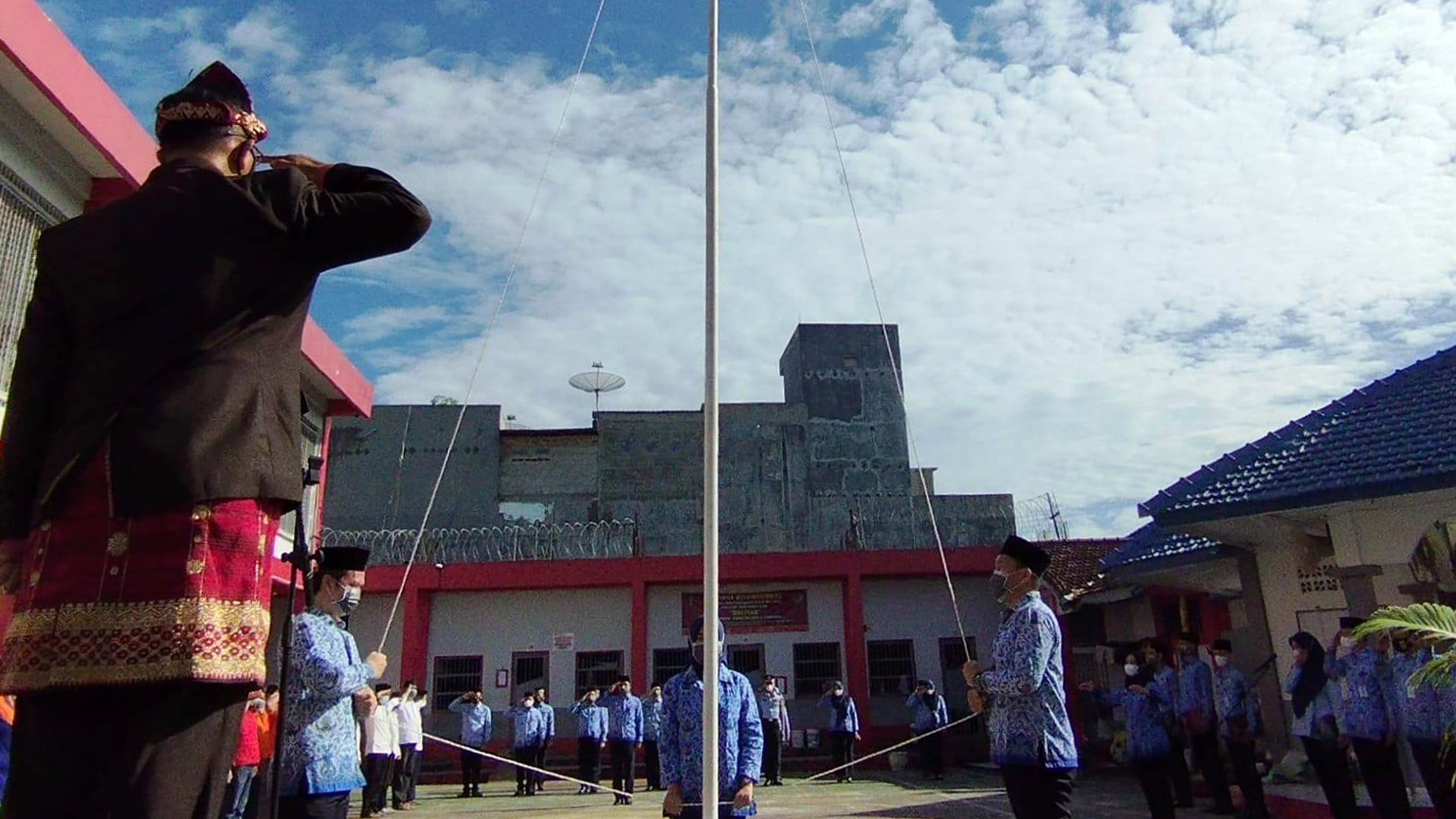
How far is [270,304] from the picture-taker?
1826 millimetres

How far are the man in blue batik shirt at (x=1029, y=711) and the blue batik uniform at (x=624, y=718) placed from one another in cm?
1241

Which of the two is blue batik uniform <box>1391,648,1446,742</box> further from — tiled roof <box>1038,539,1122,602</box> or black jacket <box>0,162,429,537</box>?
black jacket <box>0,162,429,537</box>

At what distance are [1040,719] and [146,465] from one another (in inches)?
161

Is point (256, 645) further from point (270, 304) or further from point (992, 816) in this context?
point (992, 816)

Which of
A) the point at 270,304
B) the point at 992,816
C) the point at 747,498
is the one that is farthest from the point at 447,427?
the point at 270,304

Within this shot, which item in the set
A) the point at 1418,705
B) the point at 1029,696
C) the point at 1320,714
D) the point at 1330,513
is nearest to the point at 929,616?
the point at 1330,513

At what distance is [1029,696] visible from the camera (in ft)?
15.6

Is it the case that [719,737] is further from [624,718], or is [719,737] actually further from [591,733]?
[591,733]

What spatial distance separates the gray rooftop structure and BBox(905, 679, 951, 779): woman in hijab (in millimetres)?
8162

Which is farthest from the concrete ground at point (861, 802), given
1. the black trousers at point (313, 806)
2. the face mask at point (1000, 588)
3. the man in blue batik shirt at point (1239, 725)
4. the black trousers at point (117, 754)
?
the black trousers at point (117, 754)

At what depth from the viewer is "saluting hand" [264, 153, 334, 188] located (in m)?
1.98

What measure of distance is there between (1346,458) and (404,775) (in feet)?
40.4

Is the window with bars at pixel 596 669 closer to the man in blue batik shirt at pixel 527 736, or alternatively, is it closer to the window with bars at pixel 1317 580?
the man in blue batik shirt at pixel 527 736

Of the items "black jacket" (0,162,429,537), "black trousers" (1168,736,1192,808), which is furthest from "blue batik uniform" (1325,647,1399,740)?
"black jacket" (0,162,429,537)
